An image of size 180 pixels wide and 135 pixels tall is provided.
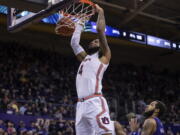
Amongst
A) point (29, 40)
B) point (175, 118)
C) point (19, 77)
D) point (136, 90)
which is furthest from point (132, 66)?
point (19, 77)

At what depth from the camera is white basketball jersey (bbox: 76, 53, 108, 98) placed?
187 inches

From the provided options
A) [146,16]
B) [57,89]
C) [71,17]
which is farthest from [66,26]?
[146,16]

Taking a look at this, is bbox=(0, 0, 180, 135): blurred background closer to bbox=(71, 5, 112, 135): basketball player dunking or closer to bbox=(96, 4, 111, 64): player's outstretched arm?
bbox=(71, 5, 112, 135): basketball player dunking

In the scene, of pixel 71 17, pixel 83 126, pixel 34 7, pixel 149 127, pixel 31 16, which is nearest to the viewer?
pixel 83 126

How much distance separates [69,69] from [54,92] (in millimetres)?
2614

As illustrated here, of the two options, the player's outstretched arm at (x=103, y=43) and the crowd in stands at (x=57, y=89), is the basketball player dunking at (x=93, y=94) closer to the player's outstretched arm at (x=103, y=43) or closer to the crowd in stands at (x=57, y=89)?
the player's outstretched arm at (x=103, y=43)

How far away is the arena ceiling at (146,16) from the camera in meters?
17.7

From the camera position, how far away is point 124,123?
51.2 ft

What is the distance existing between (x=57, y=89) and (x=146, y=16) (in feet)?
20.1

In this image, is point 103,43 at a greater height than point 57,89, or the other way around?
point 103,43

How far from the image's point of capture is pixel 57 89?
16.6 m

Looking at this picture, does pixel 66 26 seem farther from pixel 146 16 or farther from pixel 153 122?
pixel 146 16

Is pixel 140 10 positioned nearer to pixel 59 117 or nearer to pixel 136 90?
pixel 136 90

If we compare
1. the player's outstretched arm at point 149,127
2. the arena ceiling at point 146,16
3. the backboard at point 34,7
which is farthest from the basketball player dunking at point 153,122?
the arena ceiling at point 146,16
